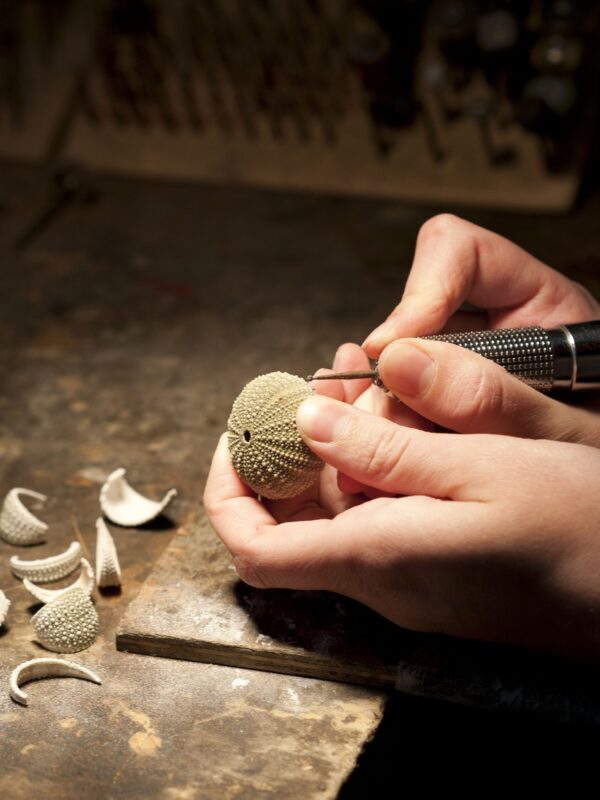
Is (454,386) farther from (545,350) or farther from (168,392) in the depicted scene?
(168,392)

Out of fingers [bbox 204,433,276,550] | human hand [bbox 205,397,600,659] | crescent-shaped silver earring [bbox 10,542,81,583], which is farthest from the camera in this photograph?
crescent-shaped silver earring [bbox 10,542,81,583]

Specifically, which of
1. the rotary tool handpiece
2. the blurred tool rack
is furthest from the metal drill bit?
the blurred tool rack

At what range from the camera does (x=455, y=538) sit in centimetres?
99

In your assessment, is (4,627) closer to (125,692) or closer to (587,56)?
(125,692)

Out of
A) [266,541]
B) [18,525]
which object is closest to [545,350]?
[266,541]

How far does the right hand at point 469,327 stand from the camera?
107 centimetres

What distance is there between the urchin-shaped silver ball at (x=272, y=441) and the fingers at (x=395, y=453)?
0.13 ft

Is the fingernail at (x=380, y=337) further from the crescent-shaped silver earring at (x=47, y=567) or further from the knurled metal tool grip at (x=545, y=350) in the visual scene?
the crescent-shaped silver earring at (x=47, y=567)

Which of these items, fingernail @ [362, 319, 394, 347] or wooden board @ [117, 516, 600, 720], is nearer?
wooden board @ [117, 516, 600, 720]

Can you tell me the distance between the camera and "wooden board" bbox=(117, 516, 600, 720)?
Answer: 41.7 inches

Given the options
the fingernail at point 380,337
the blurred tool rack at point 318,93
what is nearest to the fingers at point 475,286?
the fingernail at point 380,337

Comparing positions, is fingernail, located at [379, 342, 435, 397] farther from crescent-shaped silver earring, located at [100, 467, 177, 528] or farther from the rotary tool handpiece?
crescent-shaped silver earring, located at [100, 467, 177, 528]

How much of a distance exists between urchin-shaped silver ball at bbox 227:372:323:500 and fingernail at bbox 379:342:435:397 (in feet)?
0.35

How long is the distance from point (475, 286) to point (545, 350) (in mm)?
217
